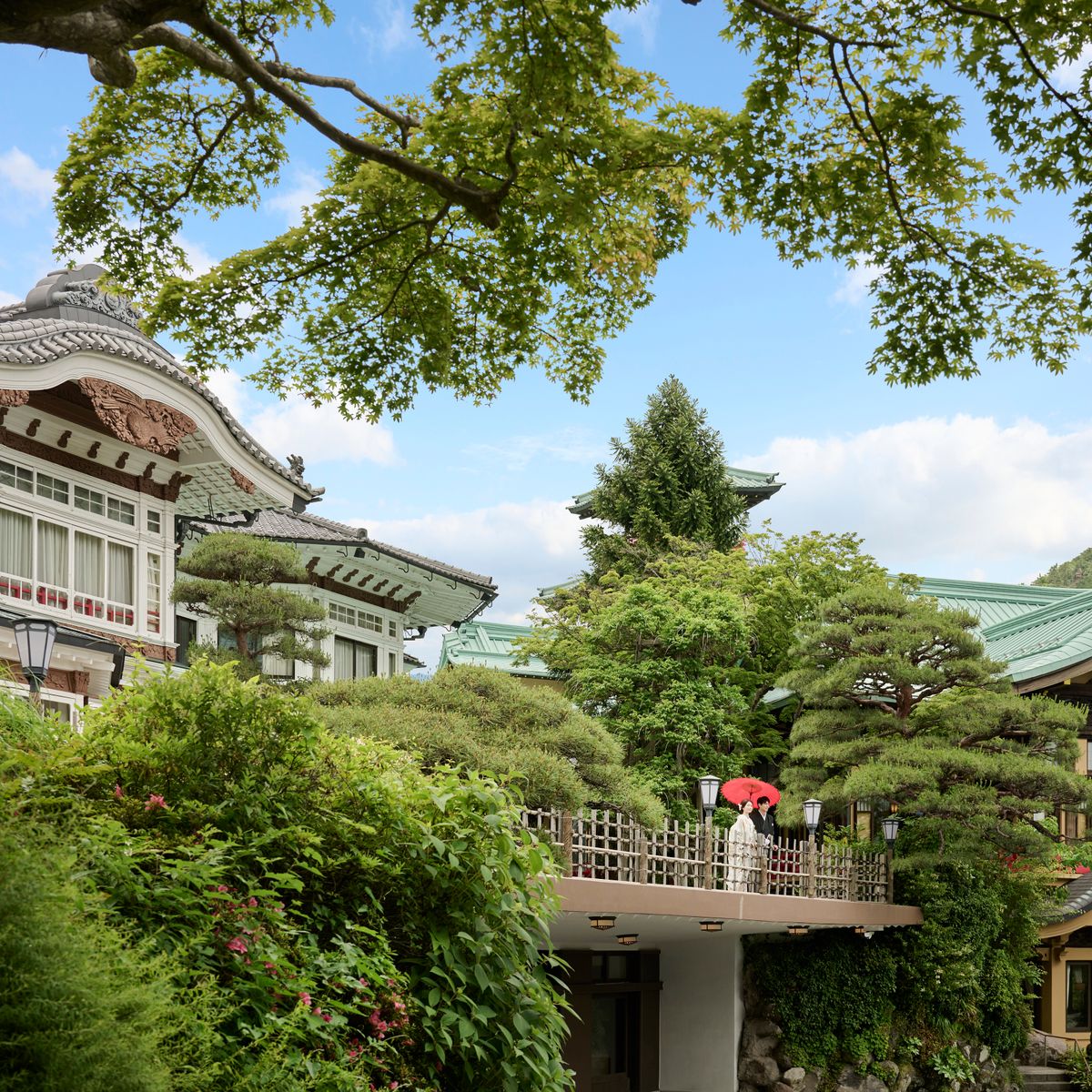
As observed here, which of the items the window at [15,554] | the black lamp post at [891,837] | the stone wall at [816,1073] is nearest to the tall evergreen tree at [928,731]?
the black lamp post at [891,837]

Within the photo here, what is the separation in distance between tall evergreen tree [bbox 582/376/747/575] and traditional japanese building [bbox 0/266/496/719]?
486 inches

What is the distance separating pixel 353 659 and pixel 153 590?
6.99 metres

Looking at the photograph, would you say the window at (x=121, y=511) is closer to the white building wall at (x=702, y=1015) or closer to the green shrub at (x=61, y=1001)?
the white building wall at (x=702, y=1015)

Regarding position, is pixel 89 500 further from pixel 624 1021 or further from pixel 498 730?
pixel 624 1021

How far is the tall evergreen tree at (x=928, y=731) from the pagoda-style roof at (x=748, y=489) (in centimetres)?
1430

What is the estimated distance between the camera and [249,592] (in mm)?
16438

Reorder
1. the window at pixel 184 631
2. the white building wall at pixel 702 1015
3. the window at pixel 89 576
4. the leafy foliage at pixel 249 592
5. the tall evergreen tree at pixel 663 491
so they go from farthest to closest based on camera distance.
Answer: the tall evergreen tree at pixel 663 491 < the window at pixel 184 631 < the white building wall at pixel 702 1015 < the leafy foliage at pixel 249 592 < the window at pixel 89 576

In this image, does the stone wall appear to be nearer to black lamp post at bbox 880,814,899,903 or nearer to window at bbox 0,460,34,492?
black lamp post at bbox 880,814,899,903

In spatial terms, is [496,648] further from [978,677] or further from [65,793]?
[65,793]

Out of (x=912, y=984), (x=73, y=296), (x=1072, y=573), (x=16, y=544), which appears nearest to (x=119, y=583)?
(x=16, y=544)

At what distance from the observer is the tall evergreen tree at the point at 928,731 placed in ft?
56.8

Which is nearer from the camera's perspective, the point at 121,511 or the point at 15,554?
the point at 15,554

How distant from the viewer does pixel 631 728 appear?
21.5 metres

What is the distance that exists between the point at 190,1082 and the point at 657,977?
16.9 m
